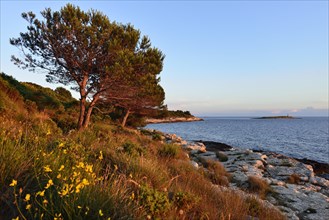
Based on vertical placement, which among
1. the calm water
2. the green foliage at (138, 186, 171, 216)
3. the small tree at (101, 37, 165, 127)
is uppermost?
the small tree at (101, 37, 165, 127)

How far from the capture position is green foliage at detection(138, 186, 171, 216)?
3443mm

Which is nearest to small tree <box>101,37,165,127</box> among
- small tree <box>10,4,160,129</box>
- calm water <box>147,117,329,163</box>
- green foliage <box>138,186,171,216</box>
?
small tree <box>10,4,160,129</box>

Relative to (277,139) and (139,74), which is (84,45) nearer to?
(139,74)

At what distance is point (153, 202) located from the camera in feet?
11.5

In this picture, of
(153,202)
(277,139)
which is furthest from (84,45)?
(277,139)

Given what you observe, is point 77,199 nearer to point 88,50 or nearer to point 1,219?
point 1,219

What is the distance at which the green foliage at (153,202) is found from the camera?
136 inches

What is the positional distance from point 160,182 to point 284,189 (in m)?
7.60

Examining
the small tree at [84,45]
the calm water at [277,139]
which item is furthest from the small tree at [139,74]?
Answer: the calm water at [277,139]

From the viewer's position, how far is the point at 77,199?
2785mm

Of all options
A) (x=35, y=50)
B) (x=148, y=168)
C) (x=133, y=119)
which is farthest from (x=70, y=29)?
(x=133, y=119)

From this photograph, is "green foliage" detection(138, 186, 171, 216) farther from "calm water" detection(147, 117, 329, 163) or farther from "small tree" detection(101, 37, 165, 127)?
"calm water" detection(147, 117, 329, 163)

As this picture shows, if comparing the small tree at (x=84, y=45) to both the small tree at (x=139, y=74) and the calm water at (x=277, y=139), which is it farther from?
the calm water at (x=277, y=139)

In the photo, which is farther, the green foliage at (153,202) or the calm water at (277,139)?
the calm water at (277,139)
